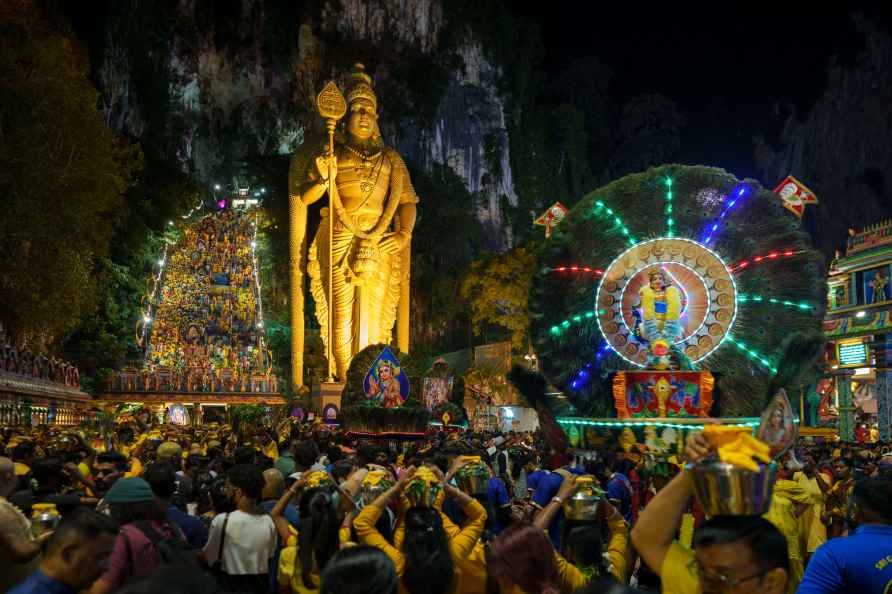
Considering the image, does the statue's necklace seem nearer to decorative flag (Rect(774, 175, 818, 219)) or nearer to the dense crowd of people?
decorative flag (Rect(774, 175, 818, 219))

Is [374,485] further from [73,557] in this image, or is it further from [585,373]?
[585,373]

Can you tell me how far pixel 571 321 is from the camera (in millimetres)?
17922

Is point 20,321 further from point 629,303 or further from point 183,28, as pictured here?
point 183,28

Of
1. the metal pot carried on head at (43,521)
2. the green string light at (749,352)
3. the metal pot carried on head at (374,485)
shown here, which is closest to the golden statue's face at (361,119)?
the green string light at (749,352)

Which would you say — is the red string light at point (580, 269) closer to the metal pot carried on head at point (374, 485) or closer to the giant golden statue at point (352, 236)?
the giant golden statue at point (352, 236)

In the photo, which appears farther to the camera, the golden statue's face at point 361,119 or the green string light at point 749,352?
the golden statue's face at point 361,119

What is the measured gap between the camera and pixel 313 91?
38.0 meters

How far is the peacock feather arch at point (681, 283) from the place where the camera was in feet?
55.6

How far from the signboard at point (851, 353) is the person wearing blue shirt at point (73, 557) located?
27.9 metres

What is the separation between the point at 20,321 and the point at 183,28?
780 inches

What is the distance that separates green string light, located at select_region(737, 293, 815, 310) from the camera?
54.9ft

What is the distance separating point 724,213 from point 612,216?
2.11 meters

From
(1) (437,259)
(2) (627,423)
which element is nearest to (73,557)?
(2) (627,423)

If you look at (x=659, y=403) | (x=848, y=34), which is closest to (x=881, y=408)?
(x=659, y=403)
